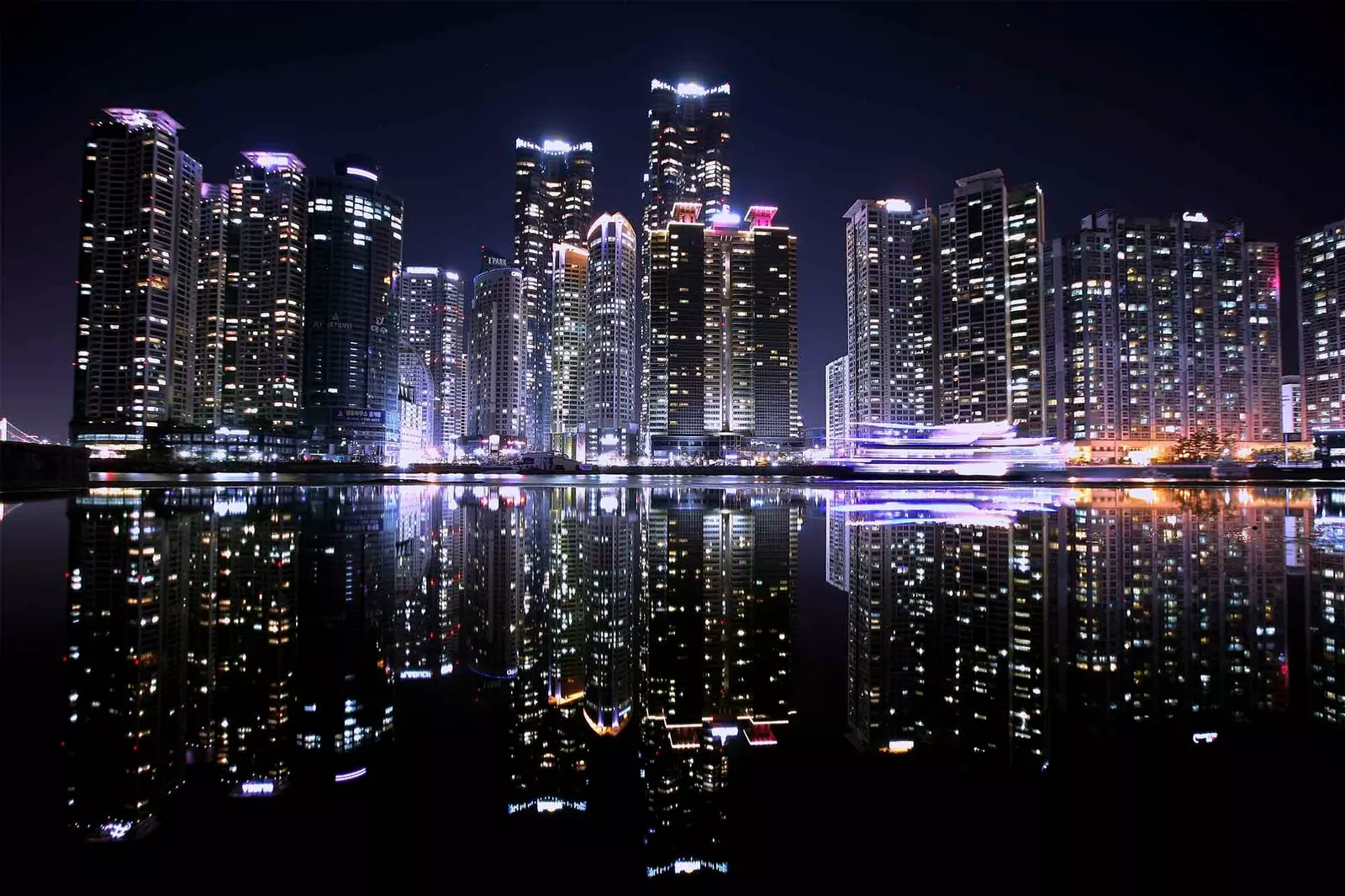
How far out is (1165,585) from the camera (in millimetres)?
8883

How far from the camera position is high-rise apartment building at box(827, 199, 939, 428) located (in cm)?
12150

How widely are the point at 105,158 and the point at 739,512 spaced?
5688 inches

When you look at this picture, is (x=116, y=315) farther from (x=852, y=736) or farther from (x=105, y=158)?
(x=852, y=736)

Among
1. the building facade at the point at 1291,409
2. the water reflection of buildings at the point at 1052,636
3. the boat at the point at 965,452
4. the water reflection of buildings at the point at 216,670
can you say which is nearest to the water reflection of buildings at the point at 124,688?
the water reflection of buildings at the point at 216,670

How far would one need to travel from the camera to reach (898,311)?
404 ft

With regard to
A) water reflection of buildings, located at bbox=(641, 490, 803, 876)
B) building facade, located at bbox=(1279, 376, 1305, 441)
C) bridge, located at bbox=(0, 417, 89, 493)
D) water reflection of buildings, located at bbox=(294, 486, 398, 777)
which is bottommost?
water reflection of buildings, located at bbox=(641, 490, 803, 876)

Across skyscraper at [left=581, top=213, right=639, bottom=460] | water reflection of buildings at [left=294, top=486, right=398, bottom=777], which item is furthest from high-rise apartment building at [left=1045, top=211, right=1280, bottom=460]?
water reflection of buildings at [left=294, top=486, right=398, bottom=777]

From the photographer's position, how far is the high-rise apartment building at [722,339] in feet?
462

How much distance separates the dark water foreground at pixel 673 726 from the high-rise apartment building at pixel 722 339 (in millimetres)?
131277

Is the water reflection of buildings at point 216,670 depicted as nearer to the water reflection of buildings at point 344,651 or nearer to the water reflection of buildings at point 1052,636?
the water reflection of buildings at point 344,651

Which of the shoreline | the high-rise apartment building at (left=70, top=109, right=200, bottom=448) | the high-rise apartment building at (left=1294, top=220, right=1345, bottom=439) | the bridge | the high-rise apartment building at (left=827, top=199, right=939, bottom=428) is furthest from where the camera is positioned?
the high-rise apartment building at (left=827, top=199, right=939, bottom=428)

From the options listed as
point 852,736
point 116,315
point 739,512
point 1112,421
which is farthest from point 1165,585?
point 116,315

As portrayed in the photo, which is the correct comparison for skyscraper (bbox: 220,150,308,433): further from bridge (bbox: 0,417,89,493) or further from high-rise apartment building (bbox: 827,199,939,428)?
high-rise apartment building (bbox: 827,199,939,428)

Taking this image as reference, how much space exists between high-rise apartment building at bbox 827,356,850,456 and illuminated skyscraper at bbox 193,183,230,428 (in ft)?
448
